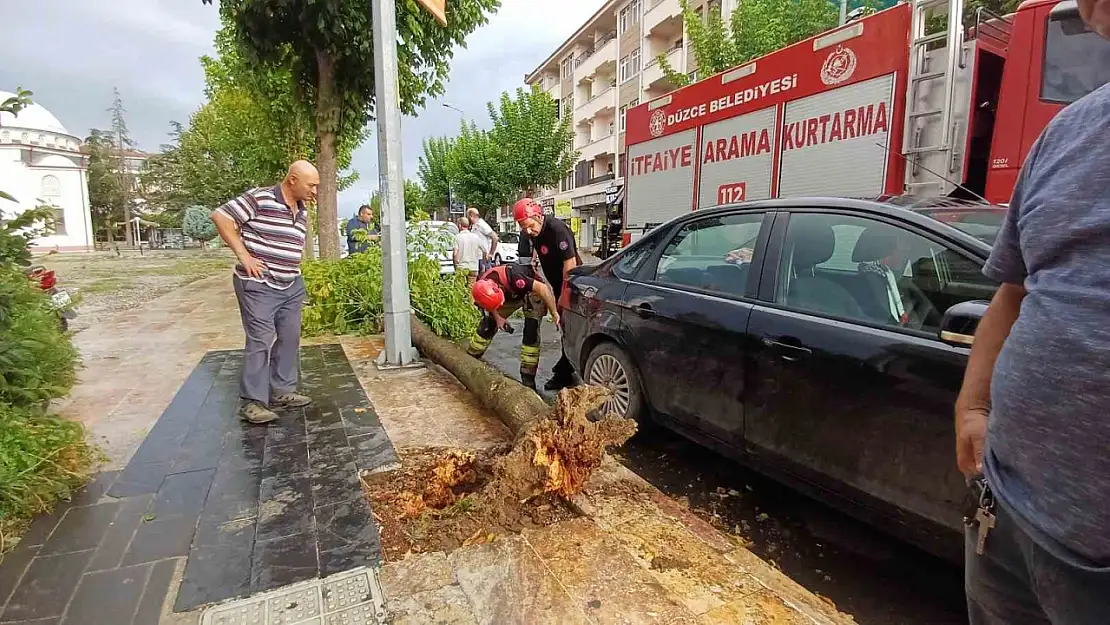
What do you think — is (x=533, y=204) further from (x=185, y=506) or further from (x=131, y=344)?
(x=131, y=344)

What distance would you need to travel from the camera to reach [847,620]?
213 cm

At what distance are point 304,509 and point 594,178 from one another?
34.6 metres

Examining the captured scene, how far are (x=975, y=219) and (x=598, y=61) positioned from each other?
35.9m

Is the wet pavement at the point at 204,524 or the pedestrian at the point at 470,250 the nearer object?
the wet pavement at the point at 204,524

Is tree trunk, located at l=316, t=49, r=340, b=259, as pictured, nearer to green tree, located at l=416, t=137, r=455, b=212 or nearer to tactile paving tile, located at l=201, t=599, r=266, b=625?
tactile paving tile, located at l=201, t=599, r=266, b=625

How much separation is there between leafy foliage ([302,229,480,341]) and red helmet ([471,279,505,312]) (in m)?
1.87

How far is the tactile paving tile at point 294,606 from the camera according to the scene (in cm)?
204

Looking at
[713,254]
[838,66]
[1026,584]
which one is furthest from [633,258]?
[838,66]

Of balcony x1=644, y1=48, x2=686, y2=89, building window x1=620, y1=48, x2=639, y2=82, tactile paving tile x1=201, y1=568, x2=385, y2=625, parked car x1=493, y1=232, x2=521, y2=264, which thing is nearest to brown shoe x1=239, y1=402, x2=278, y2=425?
tactile paving tile x1=201, y1=568, x2=385, y2=625

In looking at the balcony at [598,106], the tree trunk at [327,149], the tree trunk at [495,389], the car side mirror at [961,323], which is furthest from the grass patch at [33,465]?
the balcony at [598,106]

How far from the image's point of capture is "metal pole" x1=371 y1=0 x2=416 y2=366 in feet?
16.1

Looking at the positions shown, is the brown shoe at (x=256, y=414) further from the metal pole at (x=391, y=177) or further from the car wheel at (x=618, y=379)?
the car wheel at (x=618, y=379)

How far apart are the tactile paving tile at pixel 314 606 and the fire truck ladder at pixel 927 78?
572 cm

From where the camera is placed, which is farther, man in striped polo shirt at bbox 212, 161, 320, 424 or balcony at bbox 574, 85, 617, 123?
balcony at bbox 574, 85, 617, 123
